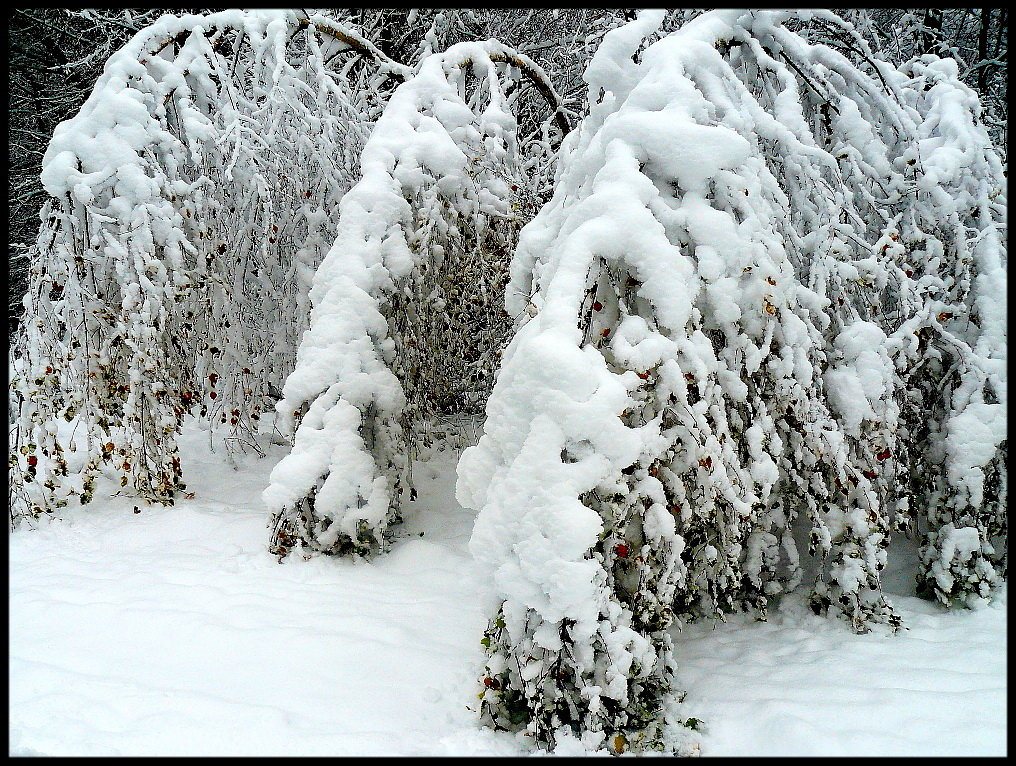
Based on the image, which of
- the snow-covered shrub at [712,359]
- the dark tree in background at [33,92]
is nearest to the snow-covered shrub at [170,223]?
the snow-covered shrub at [712,359]

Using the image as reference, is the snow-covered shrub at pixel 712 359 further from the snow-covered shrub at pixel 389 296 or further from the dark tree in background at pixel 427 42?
the dark tree in background at pixel 427 42

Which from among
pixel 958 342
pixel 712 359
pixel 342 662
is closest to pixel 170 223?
pixel 342 662

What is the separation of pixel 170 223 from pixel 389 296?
144 cm

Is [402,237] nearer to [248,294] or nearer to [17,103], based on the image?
[248,294]

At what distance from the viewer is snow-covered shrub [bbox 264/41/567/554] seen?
367cm

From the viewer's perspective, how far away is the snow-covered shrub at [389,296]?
3674mm

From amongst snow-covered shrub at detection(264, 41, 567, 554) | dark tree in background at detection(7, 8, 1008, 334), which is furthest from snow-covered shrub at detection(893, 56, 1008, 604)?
snow-covered shrub at detection(264, 41, 567, 554)

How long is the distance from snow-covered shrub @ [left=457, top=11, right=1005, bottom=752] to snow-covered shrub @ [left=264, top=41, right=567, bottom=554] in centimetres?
105

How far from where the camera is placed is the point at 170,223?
399 cm

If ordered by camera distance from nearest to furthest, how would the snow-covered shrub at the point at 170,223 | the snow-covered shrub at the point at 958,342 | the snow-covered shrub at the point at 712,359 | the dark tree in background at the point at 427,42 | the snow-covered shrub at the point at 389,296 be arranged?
the snow-covered shrub at the point at 712,359
the snow-covered shrub at the point at 958,342
the snow-covered shrub at the point at 389,296
the snow-covered shrub at the point at 170,223
the dark tree in background at the point at 427,42

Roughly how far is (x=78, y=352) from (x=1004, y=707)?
4.90 m

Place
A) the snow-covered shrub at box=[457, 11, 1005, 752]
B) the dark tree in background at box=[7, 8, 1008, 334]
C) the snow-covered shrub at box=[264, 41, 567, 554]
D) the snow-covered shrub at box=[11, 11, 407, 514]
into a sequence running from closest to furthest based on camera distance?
the snow-covered shrub at box=[457, 11, 1005, 752] < the snow-covered shrub at box=[264, 41, 567, 554] < the snow-covered shrub at box=[11, 11, 407, 514] < the dark tree in background at box=[7, 8, 1008, 334]

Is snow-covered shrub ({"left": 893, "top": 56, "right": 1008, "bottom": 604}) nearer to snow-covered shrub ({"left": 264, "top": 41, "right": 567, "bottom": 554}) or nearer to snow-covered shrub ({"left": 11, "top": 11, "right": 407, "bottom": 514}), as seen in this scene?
snow-covered shrub ({"left": 264, "top": 41, "right": 567, "bottom": 554})

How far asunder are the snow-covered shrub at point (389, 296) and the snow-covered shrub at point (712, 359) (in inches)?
41.2
